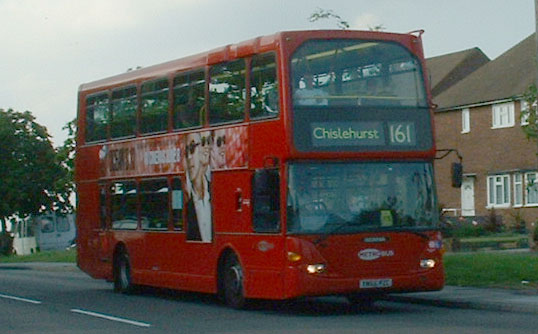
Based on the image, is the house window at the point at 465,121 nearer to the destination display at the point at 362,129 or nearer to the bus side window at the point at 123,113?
the bus side window at the point at 123,113

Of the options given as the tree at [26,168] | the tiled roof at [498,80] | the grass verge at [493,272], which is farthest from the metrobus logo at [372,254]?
the tree at [26,168]

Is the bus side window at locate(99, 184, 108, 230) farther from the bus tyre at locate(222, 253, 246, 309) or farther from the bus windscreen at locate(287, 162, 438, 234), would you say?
the bus windscreen at locate(287, 162, 438, 234)

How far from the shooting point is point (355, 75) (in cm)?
1977

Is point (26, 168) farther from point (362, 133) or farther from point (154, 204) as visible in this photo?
point (362, 133)

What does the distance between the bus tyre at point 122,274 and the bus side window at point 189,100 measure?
418 cm

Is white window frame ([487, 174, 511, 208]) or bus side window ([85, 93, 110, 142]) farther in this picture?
white window frame ([487, 174, 511, 208])

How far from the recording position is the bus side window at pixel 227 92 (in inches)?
820

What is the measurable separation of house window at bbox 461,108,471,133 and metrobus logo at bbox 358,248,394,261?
45375mm

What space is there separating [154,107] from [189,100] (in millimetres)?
1818

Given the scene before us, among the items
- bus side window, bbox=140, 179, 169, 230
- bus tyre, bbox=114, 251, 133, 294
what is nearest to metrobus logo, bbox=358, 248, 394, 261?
bus side window, bbox=140, 179, 169, 230

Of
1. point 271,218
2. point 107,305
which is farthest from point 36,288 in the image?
point 271,218

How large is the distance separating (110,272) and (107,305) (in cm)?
358

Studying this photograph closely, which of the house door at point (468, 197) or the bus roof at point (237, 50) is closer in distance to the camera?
the bus roof at point (237, 50)

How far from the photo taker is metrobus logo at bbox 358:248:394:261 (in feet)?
63.8
